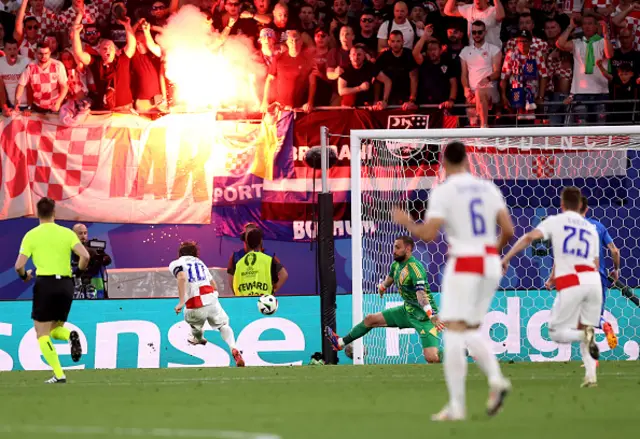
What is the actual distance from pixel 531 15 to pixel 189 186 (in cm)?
684

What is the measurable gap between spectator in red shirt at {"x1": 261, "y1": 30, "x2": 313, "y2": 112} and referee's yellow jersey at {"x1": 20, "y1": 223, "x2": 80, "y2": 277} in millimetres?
7184

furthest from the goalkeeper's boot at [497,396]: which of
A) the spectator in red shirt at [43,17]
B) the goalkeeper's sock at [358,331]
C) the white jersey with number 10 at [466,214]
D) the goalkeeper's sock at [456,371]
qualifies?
the spectator in red shirt at [43,17]

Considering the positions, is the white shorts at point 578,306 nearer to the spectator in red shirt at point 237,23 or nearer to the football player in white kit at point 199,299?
the football player in white kit at point 199,299

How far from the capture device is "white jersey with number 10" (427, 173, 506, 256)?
7922mm

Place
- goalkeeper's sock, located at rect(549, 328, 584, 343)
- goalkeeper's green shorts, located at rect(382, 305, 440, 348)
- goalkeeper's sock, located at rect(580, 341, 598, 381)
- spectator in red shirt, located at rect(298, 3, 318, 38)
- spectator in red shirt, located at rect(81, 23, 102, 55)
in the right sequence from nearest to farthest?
1. goalkeeper's sock, located at rect(580, 341, 598, 381)
2. goalkeeper's sock, located at rect(549, 328, 584, 343)
3. goalkeeper's green shorts, located at rect(382, 305, 440, 348)
4. spectator in red shirt, located at rect(298, 3, 318, 38)
5. spectator in red shirt, located at rect(81, 23, 102, 55)

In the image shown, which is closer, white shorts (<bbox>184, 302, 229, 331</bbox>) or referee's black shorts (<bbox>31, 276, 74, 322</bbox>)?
referee's black shorts (<bbox>31, 276, 74, 322</bbox>)

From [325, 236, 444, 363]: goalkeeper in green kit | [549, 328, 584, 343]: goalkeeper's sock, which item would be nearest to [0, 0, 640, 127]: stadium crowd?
[325, 236, 444, 363]: goalkeeper in green kit

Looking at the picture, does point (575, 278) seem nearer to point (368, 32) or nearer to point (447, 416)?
point (447, 416)

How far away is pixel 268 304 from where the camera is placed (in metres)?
17.6

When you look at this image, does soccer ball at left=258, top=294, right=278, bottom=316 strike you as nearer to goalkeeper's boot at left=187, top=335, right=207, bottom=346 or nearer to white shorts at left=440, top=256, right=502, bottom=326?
goalkeeper's boot at left=187, top=335, right=207, bottom=346

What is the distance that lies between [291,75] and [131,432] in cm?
1305

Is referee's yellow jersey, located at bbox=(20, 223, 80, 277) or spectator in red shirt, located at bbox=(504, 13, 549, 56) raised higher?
spectator in red shirt, located at bbox=(504, 13, 549, 56)

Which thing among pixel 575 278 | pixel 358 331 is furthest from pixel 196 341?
pixel 575 278

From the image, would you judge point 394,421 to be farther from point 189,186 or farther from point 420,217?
point 189,186
